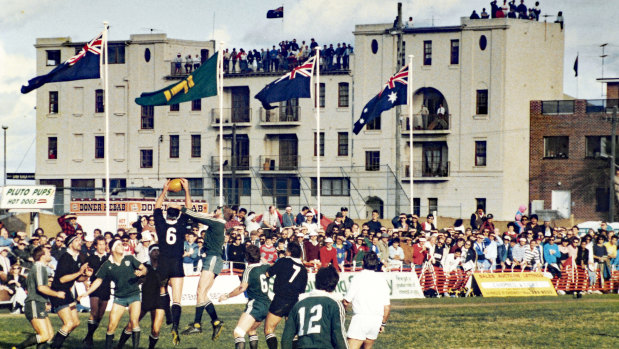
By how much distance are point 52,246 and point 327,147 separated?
3904 cm

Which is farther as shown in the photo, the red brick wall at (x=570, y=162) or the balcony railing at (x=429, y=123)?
the balcony railing at (x=429, y=123)

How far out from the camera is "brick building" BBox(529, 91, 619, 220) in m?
58.3

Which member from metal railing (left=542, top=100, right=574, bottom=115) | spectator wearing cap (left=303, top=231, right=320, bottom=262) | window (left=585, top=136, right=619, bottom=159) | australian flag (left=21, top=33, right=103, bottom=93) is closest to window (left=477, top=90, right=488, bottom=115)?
metal railing (left=542, top=100, right=574, bottom=115)

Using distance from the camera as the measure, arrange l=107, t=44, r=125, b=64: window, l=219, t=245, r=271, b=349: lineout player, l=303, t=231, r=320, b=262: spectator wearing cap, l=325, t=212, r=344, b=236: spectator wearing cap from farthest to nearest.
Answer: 1. l=107, t=44, r=125, b=64: window
2. l=325, t=212, r=344, b=236: spectator wearing cap
3. l=303, t=231, r=320, b=262: spectator wearing cap
4. l=219, t=245, r=271, b=349: lineout player

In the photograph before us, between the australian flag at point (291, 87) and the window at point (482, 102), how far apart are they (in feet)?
88.6

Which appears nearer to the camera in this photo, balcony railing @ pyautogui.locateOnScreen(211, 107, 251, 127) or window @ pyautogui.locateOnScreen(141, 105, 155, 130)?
balcony railing @ pyautogui.locateOnScreen(211, 107, 251, 127)

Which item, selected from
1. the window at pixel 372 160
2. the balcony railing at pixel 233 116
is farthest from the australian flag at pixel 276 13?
the window at pixel 372 160

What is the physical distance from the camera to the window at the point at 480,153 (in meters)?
59.2

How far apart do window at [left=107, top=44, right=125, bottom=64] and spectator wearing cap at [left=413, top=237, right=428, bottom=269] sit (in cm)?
4054

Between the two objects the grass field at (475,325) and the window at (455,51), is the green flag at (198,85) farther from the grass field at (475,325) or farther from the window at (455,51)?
the window at (455,51)

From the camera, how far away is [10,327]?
20016 mm

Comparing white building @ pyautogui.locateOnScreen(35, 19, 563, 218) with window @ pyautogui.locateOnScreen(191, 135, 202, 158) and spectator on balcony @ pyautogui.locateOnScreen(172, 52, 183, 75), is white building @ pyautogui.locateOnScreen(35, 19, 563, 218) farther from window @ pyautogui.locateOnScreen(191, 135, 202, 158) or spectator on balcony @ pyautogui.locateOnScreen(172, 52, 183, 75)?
spectator on balcony @ pyautogui.locateOnScreen(172, 52, 183, 75)

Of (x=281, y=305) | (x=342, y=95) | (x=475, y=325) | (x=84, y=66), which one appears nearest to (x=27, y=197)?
(x=84, y=66)

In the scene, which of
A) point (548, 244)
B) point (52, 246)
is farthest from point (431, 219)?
point (52, 246)
